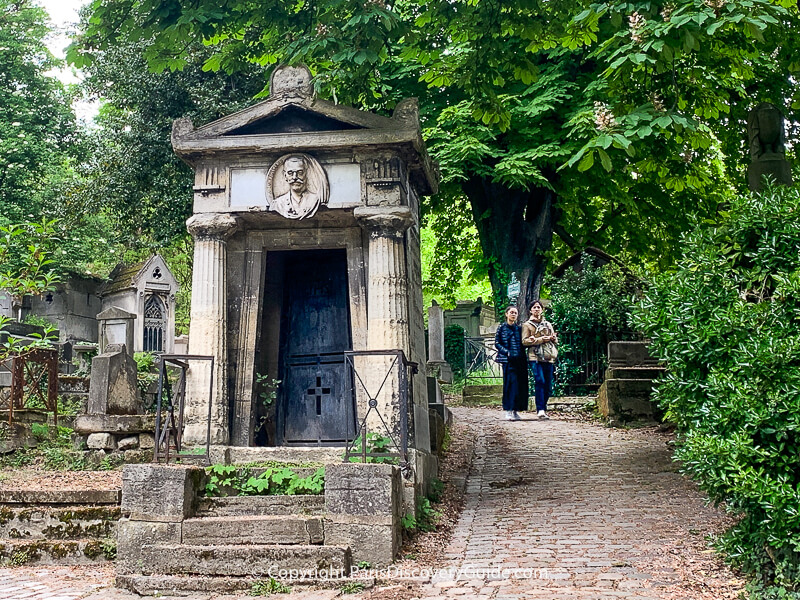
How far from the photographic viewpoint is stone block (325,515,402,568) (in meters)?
6.45

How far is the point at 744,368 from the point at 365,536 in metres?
3.04

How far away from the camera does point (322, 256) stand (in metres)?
10.4

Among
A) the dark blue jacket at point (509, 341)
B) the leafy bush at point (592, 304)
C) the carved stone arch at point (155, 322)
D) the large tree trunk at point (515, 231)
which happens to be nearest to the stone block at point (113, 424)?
the dark blue jacket at point (509, 341)

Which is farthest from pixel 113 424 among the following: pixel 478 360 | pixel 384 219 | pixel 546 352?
pixel 478 360

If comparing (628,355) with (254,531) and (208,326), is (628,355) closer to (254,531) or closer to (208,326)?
(208,326)

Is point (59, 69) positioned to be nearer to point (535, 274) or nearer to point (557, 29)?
point (535, 274)

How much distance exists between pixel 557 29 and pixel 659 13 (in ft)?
5.95

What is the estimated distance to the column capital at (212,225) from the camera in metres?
9.21

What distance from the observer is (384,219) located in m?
8.94

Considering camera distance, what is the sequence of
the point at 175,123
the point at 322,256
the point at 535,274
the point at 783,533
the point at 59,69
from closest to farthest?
the point at 783,533, the point at 175,123, the point at 322,256, the point at 535,274, the point at 59,69

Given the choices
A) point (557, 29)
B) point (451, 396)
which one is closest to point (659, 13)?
point (557, 29)

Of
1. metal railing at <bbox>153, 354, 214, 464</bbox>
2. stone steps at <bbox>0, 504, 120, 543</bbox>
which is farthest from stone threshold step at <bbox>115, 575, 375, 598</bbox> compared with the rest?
metal railing at <bbox>153, 354, 214, 464</bbox>

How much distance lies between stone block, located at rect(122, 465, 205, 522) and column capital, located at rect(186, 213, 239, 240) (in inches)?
127

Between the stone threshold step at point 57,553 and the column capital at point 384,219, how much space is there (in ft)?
13.2
